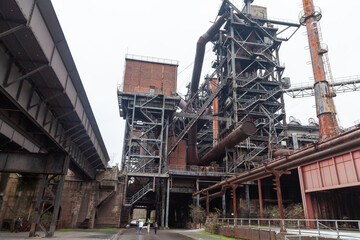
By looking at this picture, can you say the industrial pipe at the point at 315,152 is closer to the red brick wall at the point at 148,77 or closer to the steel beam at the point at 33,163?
the steel beam at the point at 33,163

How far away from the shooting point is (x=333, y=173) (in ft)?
54.1

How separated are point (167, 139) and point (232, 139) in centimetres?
915

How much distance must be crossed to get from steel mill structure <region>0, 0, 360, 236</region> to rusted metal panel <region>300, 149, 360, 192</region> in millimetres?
71

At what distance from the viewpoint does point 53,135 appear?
13.6 meters

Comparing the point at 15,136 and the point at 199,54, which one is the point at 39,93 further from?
the point at 199,54

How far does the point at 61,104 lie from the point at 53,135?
2113 millimetres

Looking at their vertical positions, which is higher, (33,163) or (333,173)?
(333,173)

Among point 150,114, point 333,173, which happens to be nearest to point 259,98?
point 150,114

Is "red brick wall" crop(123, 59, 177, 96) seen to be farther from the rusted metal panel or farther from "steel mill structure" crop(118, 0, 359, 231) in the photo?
the rusted metal panel

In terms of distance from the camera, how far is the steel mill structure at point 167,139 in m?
10.2

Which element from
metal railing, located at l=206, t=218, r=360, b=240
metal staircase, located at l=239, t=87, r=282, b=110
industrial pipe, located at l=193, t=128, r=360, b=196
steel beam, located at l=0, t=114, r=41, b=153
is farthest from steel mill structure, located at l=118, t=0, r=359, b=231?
steel beam, located at l=0, t=114, r=41, b=153

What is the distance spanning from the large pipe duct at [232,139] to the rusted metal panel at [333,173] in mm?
7507

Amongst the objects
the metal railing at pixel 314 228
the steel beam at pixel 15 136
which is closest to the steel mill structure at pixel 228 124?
the metal railing at pixel 314 228

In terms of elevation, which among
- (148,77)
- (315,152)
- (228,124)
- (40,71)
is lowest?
(315,152)
